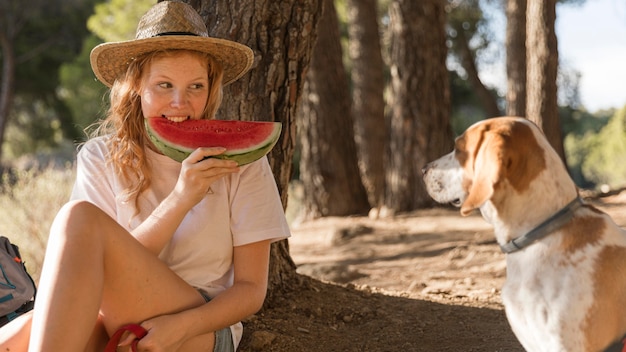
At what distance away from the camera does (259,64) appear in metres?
4.42

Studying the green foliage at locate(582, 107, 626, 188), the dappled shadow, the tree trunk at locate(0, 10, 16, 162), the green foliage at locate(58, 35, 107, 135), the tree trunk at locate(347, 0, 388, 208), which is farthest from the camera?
the tree trunk at locate(0, 10, 16, 162)

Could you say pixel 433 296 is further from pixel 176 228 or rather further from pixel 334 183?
pixel 334 183

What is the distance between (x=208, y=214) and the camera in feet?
10.4

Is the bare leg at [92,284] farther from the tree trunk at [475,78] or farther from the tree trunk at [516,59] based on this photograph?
the tree trunk at [475,78]

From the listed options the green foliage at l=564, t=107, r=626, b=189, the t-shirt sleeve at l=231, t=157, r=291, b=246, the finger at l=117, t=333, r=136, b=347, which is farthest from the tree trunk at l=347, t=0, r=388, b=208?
the green foliage at l=564, t=107, r=626, b=189

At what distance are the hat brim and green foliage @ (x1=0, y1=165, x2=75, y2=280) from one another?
6242 mm

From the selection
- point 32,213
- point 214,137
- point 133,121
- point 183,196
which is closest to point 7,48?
point 32,213

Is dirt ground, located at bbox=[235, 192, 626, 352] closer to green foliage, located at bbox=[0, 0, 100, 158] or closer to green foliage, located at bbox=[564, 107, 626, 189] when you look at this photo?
green foliage, located at bbox=[564, 107, 626, 189]

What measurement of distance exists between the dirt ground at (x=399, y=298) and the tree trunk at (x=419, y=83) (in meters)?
1.11

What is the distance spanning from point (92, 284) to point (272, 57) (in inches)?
82.4

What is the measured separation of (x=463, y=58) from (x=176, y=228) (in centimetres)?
1873

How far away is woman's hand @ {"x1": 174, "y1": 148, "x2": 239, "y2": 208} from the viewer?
290 centimetres

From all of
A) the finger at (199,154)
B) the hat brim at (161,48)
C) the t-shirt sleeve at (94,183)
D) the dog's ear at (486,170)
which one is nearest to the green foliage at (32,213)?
the hat brim at (161,48)

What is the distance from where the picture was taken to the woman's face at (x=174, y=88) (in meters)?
3.17
